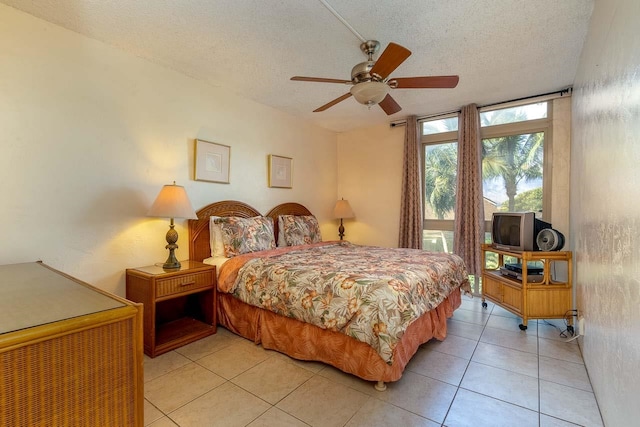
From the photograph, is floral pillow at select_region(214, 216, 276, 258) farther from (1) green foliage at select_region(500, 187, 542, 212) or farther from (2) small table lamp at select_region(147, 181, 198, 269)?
(1) green foliage at select_region(500, 187, 542, 212)

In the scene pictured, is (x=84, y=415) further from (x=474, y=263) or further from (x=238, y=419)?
(x=474, y=263)

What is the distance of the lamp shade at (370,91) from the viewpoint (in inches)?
79.8

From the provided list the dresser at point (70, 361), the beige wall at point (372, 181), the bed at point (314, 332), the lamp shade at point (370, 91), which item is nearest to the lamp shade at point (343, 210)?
the beige wall at point (372, 181)

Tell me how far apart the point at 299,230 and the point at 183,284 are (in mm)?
1702

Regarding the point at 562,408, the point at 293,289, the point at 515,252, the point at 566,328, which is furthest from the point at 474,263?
Answer: the point at 293,289

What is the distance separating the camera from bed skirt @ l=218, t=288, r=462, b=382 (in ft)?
6.12

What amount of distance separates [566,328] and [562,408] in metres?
1.44

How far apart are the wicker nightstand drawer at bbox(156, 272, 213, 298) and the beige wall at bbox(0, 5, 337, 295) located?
49 cm

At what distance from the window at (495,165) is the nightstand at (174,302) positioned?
3131mm

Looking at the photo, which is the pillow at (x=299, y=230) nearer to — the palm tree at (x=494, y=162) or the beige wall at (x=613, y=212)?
the palm tree at (x=494, y=162)

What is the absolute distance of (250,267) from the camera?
8.56 ft

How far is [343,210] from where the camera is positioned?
4707 millimetres

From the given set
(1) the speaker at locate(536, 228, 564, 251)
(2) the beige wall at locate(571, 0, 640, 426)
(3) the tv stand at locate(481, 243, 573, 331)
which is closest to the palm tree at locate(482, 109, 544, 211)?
(1) the speaker at locate(536, 228, 564, 251)

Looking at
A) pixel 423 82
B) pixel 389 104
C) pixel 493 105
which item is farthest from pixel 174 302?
pixel 493 105
